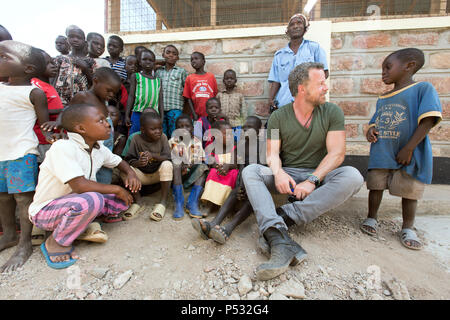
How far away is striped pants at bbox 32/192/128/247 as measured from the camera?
5.05ft

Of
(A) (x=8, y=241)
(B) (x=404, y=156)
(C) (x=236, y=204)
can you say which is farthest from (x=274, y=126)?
(A) (x=8, y=241)

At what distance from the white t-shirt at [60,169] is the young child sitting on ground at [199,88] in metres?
1.88

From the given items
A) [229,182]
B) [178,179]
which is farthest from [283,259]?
[178,179]

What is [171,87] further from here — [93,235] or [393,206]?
[393,206]

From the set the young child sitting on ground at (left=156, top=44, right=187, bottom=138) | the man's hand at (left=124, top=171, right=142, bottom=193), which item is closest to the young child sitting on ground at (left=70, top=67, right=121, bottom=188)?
the man's hand at (left=124, top=171, right=142, bottom=193)

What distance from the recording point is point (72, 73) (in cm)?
272

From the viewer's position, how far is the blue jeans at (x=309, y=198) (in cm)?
164

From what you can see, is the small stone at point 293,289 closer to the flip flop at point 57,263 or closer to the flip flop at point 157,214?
the flip flop at point 157,214

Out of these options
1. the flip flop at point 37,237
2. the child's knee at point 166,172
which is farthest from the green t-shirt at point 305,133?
the flip flop at point 37,237

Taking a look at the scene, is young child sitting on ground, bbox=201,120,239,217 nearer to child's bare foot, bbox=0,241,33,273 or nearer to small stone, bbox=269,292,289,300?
small stone, bbox=269,292,289,300

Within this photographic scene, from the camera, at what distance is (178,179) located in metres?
2.37

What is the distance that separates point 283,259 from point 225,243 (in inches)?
20.0

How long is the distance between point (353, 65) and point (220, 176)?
2645 mm

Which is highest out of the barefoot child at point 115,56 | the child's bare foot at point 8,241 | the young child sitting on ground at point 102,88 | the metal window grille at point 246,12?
the metal window grille at point 246,12
